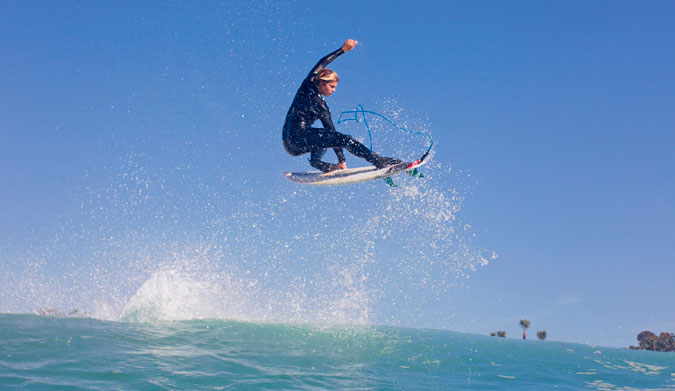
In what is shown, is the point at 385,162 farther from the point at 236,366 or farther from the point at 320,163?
the point at 236,366

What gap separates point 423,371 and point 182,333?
8.91 m

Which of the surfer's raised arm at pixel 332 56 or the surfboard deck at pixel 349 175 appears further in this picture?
the surfboard deck at pixel 349 175

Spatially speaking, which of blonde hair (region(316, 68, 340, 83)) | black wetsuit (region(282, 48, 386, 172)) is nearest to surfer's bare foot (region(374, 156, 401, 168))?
black wetsuit (region(282, 48, 386, 172))

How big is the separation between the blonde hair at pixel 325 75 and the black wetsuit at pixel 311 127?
7 centimetres

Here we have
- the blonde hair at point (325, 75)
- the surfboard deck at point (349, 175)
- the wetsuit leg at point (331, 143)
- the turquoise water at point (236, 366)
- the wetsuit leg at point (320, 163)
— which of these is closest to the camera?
the turquoise water at point (236, 366)

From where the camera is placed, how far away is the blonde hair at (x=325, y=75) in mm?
9922

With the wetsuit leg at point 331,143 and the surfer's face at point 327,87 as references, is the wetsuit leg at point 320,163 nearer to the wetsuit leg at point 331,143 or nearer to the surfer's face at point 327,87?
the wetsuit leg at point 331,143

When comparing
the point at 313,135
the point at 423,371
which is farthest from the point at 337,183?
the point at 423,371

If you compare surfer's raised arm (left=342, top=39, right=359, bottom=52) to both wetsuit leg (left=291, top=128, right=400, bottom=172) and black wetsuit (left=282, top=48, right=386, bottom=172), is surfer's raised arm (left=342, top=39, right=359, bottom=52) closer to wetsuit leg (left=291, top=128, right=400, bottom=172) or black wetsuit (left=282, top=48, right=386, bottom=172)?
black wetsuit (left=282, top=48, right=386, bottom=172)

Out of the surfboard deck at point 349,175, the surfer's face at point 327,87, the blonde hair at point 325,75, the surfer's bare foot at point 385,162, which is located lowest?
the surfboard deck at point 349,175

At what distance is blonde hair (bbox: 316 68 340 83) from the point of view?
9922 millimetres

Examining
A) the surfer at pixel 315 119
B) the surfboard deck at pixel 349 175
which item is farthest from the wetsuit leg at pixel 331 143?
the surfboard deck at pixel 349 175

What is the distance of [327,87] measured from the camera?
1005cm

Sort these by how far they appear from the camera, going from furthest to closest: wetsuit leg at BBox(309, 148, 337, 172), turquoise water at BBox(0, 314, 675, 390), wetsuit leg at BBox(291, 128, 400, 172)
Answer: wetsuit leg at BBox(309, 148, 337, 172) < wetsuit leg at BBox(291, 128, 400, 172) < turquoise water at BBox(0, 314, 675, 390)
